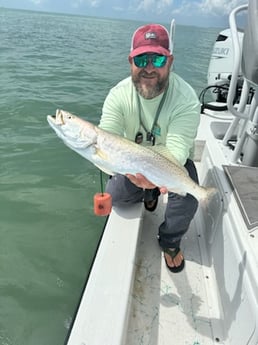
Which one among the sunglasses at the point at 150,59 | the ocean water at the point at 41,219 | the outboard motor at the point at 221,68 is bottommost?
the ocean water at the point at 41,219

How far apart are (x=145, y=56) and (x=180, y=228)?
3.98 feet

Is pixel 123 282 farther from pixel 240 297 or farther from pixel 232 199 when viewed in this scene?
pixel 232 199

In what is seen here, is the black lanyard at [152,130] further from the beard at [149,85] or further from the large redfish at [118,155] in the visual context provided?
the large redfish at [118,155]

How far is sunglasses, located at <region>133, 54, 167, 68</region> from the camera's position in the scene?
2.24 m

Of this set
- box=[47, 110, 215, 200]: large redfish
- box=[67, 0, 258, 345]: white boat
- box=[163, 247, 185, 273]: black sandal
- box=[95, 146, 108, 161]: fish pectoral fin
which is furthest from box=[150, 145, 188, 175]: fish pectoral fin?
box=[163, 247, 185, 273]: black sandal

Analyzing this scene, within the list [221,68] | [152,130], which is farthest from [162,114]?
[221,68]

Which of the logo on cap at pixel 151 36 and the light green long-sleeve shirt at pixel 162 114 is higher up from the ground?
the logo on cap at pixel 151 36

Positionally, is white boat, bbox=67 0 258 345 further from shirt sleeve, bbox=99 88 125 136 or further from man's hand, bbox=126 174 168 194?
shirt sleeve, bbox=99 88 125 136

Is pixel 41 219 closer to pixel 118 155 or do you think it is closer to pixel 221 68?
pixel 118 155

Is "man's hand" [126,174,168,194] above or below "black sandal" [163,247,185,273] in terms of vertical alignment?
above

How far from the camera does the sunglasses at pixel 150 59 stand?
2.24m

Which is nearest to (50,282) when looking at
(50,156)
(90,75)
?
(50,156)

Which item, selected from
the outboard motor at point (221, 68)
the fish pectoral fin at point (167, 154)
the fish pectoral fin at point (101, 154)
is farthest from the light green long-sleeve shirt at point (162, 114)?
the outboard motor at point (221, 68)

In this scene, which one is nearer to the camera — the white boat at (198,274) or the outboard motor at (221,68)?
the white boat at (198,274)
